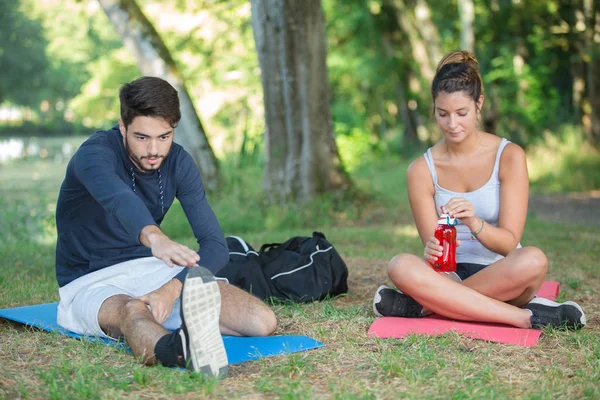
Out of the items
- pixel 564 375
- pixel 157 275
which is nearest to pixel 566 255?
pixel 564 375

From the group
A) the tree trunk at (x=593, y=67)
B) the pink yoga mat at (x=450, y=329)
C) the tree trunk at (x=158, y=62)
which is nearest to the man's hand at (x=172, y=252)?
the pink yoga mat at (x=450, y=329)

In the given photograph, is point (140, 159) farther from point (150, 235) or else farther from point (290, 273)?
point (290, 273)

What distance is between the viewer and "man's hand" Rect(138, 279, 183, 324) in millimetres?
3535

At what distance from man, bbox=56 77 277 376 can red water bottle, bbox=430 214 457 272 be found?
0.93 metres

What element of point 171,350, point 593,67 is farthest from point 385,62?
point 171,350

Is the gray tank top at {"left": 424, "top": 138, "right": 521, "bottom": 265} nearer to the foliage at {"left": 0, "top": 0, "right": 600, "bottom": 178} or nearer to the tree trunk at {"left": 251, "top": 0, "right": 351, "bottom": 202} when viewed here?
the tree trunk at {"left": 251, "top": 0, "right": 351, "bottom": 202}

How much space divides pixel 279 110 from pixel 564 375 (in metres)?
6.70

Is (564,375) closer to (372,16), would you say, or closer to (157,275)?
(157,275)

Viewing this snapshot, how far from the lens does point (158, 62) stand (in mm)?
10609

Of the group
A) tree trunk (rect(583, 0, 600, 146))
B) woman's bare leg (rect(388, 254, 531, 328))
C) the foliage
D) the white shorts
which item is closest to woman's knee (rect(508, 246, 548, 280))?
woman's bare leg (rect(388, 254, 531, 328))

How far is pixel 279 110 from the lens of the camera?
9.54 m

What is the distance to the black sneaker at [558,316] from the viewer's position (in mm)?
3979

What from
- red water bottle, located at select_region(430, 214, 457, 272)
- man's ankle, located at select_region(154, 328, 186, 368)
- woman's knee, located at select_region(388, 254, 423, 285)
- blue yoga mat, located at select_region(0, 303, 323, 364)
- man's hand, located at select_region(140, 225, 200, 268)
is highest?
man's hand, located at select_region(140, 225, 200, 268)

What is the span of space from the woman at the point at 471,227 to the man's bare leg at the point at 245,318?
0.73 metres
